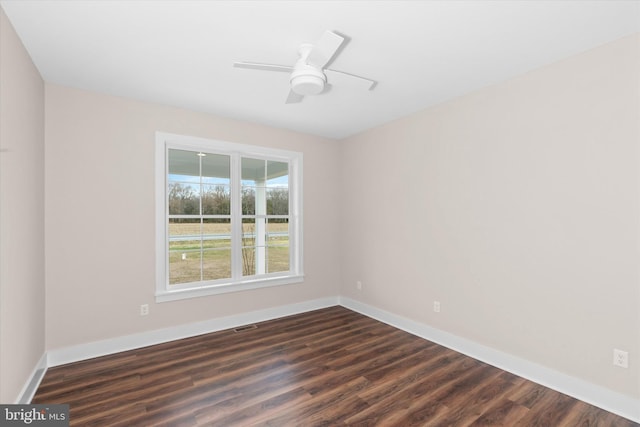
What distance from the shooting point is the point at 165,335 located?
3328mm

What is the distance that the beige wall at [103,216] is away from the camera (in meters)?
2.82

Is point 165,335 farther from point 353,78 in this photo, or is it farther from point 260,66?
point 353,78

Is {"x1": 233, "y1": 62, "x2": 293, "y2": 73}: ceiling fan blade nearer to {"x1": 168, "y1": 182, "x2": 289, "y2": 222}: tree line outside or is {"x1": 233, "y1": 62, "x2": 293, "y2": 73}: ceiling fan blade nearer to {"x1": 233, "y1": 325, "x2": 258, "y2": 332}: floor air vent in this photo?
{"x1": 168, "y1": 182, "x2": 289, "y2": 222}: tree line outside

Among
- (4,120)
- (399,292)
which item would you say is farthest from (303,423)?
(4,120)

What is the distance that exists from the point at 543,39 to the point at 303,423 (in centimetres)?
311

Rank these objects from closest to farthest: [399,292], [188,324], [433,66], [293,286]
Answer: [433,66]
[188,324]
[399,292]
[293,286]

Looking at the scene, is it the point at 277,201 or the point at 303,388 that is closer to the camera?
the point at 303,388

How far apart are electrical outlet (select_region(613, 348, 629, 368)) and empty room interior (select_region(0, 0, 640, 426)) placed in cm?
1

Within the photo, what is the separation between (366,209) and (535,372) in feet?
8.29

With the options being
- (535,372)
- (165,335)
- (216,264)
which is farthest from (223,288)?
(535,372)

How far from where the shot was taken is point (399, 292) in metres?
3.79

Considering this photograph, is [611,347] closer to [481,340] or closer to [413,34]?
[481,340]

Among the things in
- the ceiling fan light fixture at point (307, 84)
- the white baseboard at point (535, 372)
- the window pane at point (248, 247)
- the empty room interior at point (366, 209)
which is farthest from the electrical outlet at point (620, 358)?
the window pane at point (248, 247)

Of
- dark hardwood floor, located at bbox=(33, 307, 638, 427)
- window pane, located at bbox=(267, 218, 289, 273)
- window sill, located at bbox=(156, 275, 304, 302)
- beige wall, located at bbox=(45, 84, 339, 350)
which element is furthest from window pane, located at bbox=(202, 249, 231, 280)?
dark hardwood floor, located at bbox=(33, 307, 638, 427)
